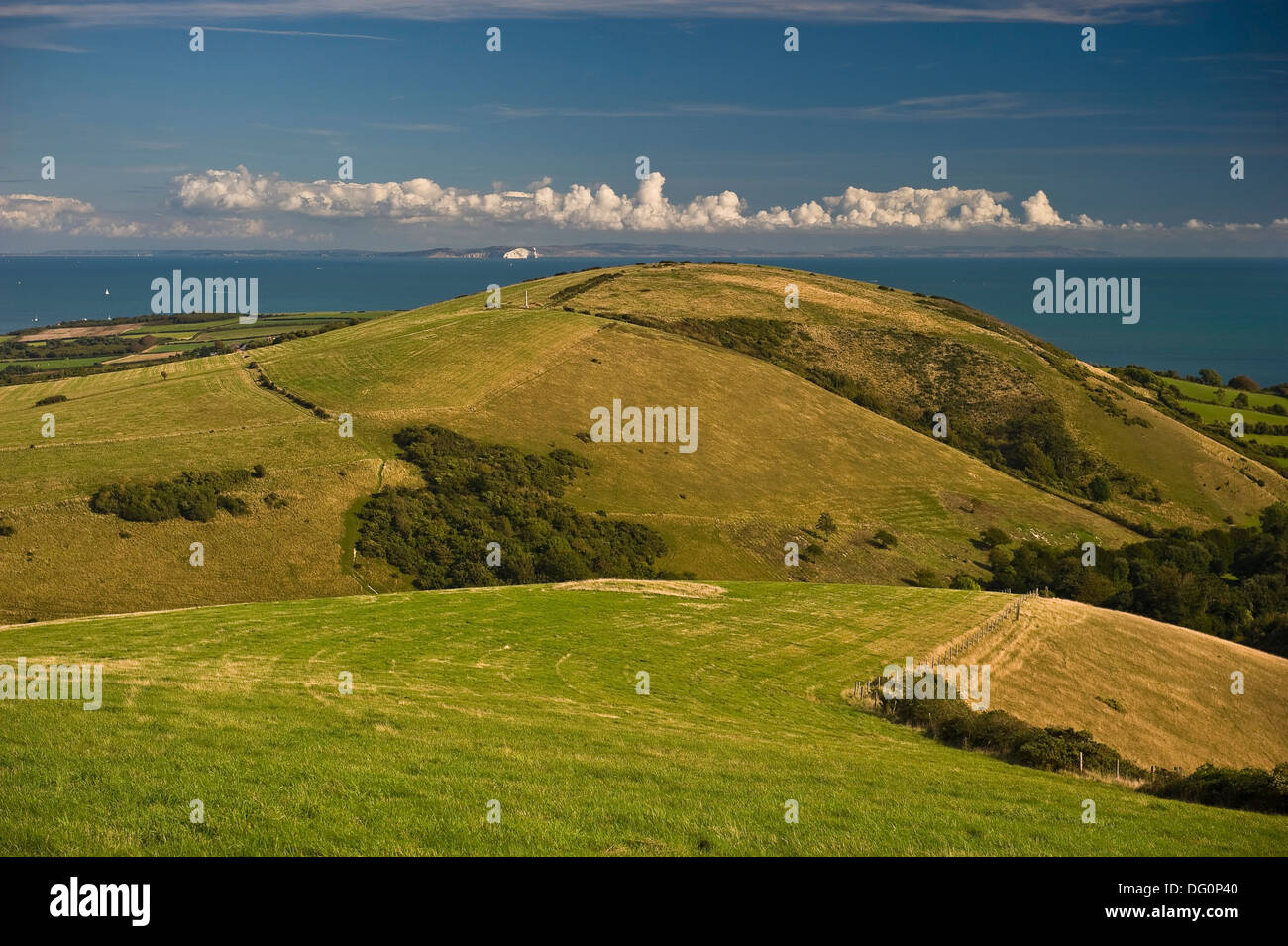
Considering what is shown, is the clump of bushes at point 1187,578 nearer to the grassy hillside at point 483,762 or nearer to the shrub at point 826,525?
the shrub at point 826,525

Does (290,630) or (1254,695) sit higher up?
(290,630)

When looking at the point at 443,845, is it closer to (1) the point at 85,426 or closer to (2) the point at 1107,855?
(2) the point at 1107,855

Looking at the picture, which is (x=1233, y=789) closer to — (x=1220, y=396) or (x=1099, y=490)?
(x=1099, y=490)

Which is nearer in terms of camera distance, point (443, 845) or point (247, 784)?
point (443, 845)

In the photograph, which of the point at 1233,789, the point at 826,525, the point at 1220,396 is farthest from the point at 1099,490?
the point at 1233,789

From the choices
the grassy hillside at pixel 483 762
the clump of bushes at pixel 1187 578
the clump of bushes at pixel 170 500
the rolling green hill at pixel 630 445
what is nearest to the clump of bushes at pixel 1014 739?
the grassy hillside at pixel 483 762

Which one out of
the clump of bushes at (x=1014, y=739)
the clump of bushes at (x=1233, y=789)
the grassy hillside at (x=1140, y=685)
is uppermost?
the clump of bushes at (x=1233, y=789)

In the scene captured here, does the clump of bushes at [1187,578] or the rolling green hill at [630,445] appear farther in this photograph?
the clump of bushes at [1187,578]
